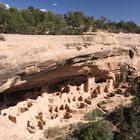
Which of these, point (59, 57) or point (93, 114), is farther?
point (93, 114)

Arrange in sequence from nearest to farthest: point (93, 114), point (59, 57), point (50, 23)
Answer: point (59, 57) < point (93, 114) < point (50, 23)

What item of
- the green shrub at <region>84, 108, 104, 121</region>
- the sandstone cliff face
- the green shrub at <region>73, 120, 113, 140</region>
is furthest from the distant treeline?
the green shrub at <region>73, 120, 113, 140</region>

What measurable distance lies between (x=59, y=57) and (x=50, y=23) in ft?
47.9

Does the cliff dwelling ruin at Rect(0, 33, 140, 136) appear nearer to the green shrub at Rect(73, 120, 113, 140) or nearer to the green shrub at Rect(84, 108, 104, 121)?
the green shrub at Rect(84, 108, 104, 121)

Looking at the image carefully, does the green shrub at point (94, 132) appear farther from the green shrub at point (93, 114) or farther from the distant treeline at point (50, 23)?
the distant treeline at point (50, 23)

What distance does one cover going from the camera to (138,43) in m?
20.4

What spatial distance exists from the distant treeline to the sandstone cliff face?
4.09 meters

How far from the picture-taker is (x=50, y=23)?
28.7m

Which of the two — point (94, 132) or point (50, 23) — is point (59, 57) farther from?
point (50, 23)

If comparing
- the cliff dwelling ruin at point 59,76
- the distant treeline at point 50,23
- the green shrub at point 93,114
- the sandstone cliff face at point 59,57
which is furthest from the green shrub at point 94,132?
the distant treeline at point 50,23

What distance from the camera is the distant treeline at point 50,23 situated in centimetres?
2444

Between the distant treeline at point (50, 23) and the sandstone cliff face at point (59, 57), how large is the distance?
4.09 metres

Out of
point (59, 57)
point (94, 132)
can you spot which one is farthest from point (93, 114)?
point (59, 57)

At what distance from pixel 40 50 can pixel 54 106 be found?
3363 millimetres
